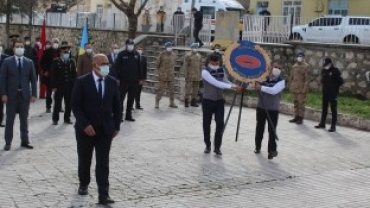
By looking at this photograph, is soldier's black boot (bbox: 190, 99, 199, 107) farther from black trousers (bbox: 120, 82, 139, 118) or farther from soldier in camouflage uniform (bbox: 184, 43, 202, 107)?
black trousers (bbox: 120, 82, 139, 118)

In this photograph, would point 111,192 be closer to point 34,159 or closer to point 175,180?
point 175,180

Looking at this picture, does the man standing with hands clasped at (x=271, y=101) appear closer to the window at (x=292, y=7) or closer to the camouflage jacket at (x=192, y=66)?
the camouflage jacket at (x=192, y=66)

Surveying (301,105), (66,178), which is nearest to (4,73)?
(66,178)

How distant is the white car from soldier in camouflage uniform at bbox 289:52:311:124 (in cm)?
402

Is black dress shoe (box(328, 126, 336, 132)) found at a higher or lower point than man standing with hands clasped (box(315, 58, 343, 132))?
lower

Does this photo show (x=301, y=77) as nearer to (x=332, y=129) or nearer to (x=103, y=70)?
(x=332, y=129)

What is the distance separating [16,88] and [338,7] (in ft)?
83.2

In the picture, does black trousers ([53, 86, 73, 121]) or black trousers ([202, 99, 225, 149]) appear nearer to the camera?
black trousers ([202, 99, 225, 149])

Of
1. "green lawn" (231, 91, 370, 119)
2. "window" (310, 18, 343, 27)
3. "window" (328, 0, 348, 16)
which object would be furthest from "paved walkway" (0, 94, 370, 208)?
"window" (328, 0, 348, 16)

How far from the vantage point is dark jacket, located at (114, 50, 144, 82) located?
554 inches

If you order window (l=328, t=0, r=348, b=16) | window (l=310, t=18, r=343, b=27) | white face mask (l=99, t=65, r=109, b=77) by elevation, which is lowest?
white face mask (l=99, t=65, r=109, b=77)

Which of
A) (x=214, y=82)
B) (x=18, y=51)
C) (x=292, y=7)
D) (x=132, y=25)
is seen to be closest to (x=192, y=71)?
(x=214, y=82)

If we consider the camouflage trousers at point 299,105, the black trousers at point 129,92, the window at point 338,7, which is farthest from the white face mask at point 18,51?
the window at point 338,7

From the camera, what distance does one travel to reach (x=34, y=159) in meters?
9.41
